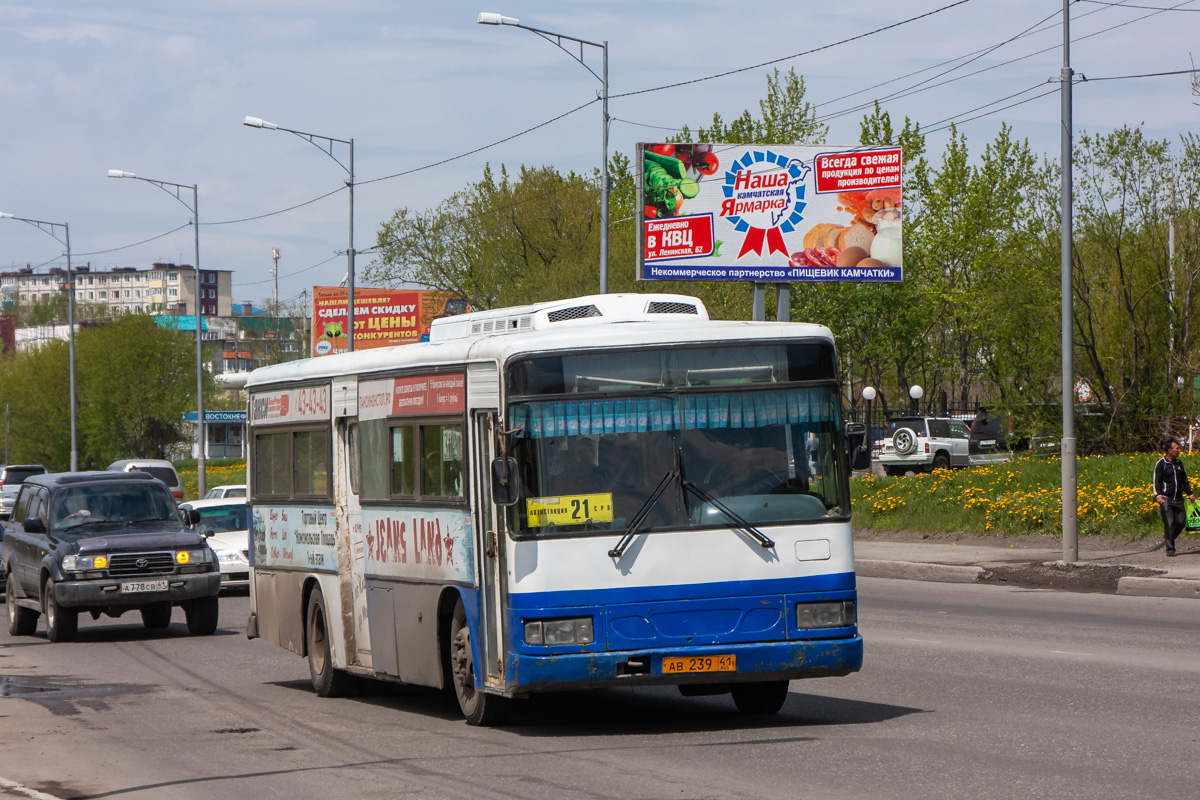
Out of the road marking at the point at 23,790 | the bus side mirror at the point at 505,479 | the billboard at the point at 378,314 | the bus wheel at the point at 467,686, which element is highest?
the billboard at the point at 378,314

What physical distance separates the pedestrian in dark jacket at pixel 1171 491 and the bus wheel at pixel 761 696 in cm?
1282

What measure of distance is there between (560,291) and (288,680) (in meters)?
42.3

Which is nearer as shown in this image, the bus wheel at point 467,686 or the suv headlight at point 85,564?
the bus wheel at point 467,686

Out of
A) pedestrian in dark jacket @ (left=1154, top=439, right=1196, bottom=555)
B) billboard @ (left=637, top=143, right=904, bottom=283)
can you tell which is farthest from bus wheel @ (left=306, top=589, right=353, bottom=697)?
billboard @ (left=637, top=143, right=904, bottom=283)

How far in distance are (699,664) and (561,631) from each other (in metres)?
0.83

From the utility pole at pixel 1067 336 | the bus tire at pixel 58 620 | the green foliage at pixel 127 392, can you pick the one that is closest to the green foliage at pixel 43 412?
the green foliage at pixel 127 392

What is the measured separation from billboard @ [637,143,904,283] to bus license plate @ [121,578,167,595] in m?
16.8

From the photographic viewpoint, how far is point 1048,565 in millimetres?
22312

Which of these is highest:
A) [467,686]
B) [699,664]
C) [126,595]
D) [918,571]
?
[699,664]

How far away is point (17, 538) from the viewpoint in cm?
2036

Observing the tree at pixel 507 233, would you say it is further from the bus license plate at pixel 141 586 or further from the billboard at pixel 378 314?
the bus license plate at pixel 141 586

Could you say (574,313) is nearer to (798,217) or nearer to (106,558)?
(106,558)

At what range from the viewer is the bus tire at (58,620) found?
18391 millimetres

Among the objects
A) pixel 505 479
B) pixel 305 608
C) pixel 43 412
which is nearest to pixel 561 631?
pixel 505 479
